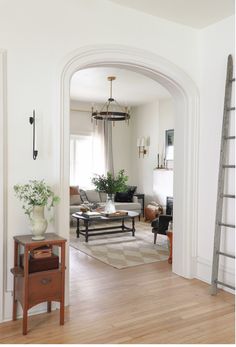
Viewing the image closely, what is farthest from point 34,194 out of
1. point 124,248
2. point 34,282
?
point 124,248

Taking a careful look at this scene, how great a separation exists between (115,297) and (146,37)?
2841 millimetres

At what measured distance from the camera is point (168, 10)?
3615 millimetres

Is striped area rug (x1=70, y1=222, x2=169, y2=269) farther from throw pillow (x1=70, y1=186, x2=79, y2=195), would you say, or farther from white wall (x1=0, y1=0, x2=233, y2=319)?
white wall (x1=0, y1=0, x2=233, y2=319)

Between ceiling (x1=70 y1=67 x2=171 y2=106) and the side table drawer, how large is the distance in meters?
3.89

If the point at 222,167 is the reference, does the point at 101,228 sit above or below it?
below

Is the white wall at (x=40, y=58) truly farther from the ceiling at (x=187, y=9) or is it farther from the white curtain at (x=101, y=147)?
the white curtain at (x=101, y=147)

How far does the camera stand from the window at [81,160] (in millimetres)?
8836

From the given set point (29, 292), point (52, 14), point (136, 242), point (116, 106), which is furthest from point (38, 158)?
point (116, 106)

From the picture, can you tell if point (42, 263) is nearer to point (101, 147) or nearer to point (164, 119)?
point (164, 119)

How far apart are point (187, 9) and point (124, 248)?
12.0ft

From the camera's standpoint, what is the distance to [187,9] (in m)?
3.58

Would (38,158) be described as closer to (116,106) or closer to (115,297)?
(115,297)

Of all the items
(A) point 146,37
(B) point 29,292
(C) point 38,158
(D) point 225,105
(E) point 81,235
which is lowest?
(E) point 81,235

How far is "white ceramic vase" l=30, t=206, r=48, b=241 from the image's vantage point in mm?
2855
